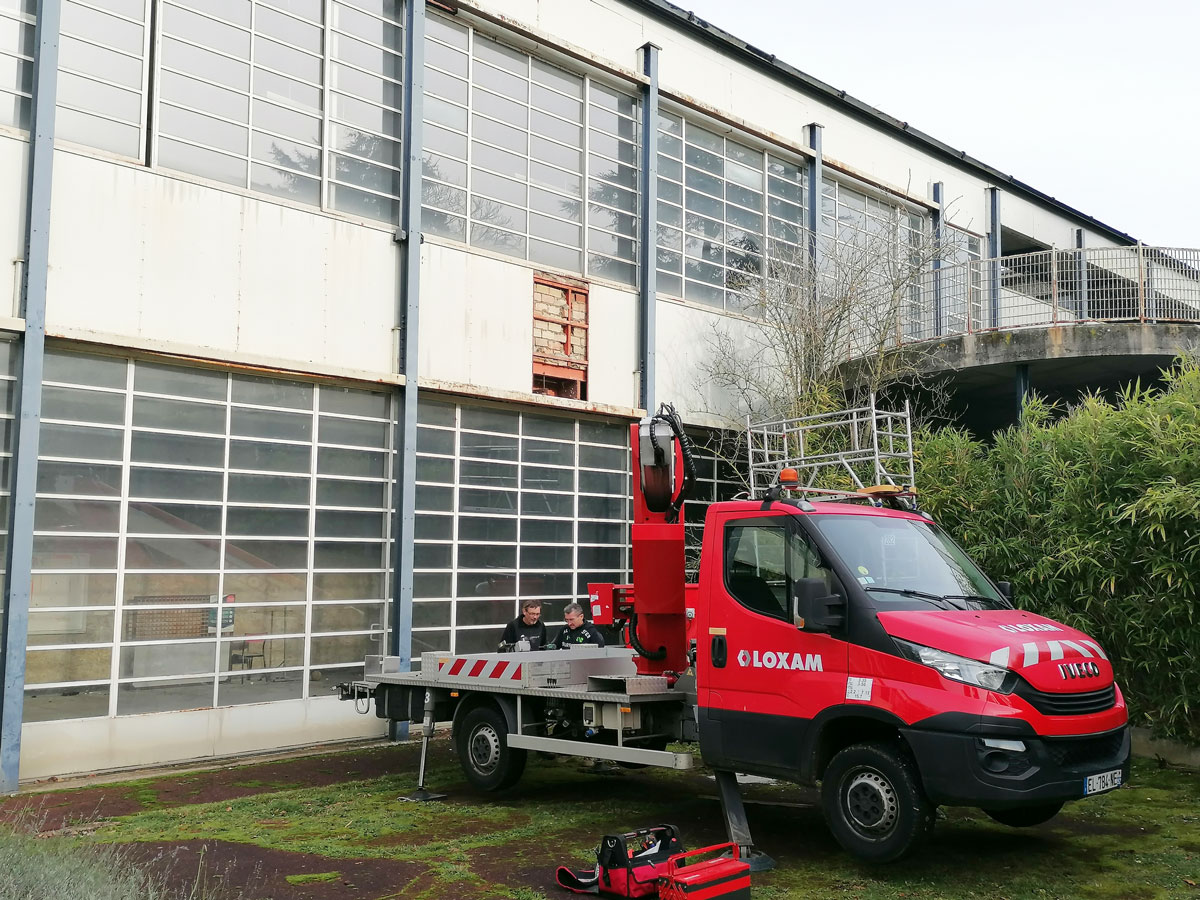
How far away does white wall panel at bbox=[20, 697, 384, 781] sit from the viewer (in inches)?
388

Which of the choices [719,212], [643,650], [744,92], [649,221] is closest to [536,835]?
[643,650]

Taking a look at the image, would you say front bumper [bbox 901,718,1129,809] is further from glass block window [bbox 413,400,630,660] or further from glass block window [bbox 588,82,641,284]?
glass block window [bbox 588,82,641,284]

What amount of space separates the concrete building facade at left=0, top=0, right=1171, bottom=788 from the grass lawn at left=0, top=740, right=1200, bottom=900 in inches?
71.1

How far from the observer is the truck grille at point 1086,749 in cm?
636

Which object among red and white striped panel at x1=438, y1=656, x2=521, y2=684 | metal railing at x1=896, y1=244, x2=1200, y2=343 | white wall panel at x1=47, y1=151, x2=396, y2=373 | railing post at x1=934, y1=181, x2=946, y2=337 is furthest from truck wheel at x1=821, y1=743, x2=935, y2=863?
railing post at x1=934, y1=181, x2=946, y2=337

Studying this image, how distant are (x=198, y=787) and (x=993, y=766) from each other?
22.5 ft

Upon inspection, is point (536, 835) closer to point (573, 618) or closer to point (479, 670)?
point (479, 670)

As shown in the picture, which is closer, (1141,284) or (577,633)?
(577,633)

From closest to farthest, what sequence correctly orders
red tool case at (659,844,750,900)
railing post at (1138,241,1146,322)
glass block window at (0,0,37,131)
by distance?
red tool case at (659,844,750,900), glass block window at (0,0,37,131), railing post at (1138,241,1146,322)

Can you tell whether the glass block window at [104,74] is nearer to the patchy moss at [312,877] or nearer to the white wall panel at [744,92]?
the white wall panel at [744,92]

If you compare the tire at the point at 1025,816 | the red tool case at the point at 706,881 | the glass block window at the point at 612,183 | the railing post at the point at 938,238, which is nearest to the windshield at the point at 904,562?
the tire at the point at 1025,816

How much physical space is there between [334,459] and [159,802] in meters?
4.45

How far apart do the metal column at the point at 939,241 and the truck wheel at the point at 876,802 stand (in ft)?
44.0

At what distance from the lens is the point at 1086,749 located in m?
6.54
